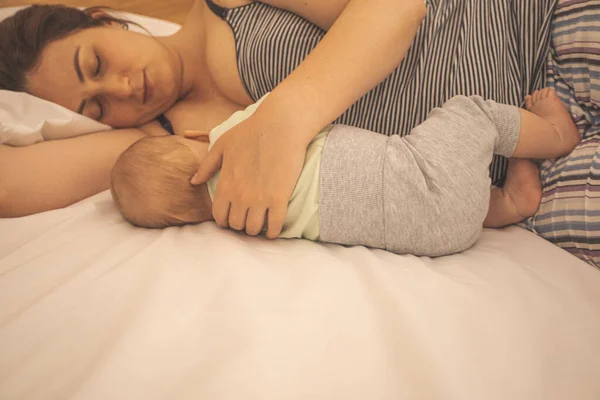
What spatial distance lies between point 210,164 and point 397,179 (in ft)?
1.10

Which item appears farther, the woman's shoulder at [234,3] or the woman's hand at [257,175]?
the woman's shoulder at [234,3]

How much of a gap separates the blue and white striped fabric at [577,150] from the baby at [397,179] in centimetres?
3

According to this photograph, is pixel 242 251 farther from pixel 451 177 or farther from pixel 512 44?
pixel 512 44

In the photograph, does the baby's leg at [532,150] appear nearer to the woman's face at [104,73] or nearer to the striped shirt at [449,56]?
the striped shirt at [449,56]

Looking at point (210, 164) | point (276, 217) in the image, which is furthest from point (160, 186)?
point (276, 217)

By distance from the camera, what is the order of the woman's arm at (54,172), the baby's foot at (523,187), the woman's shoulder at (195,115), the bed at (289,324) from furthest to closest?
1. the woman's shoulder at (195,115)
2. the woman's arm at (54,172)
3. the baby's foot at (523,187)
4. the bed at (289,324)

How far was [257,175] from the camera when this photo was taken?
740mm

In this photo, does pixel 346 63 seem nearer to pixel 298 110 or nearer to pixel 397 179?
pixel 298 110

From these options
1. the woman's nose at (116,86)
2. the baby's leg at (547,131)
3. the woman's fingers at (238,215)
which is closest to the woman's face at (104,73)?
the woman's nose at (116,86)

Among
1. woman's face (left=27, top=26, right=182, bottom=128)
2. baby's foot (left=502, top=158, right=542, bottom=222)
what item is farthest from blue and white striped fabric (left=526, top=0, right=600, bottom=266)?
woman's face (left=27, top=26, right=182, bottom=128)

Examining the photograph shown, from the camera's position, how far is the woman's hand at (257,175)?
2.38ft

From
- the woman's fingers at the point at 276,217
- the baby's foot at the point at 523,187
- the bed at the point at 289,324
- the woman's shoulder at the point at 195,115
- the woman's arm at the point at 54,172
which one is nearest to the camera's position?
the bed at the point at 289,324

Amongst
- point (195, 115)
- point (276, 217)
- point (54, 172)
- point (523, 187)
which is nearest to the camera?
point (276, 217)

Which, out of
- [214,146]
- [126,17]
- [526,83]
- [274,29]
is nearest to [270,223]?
[214,146]
